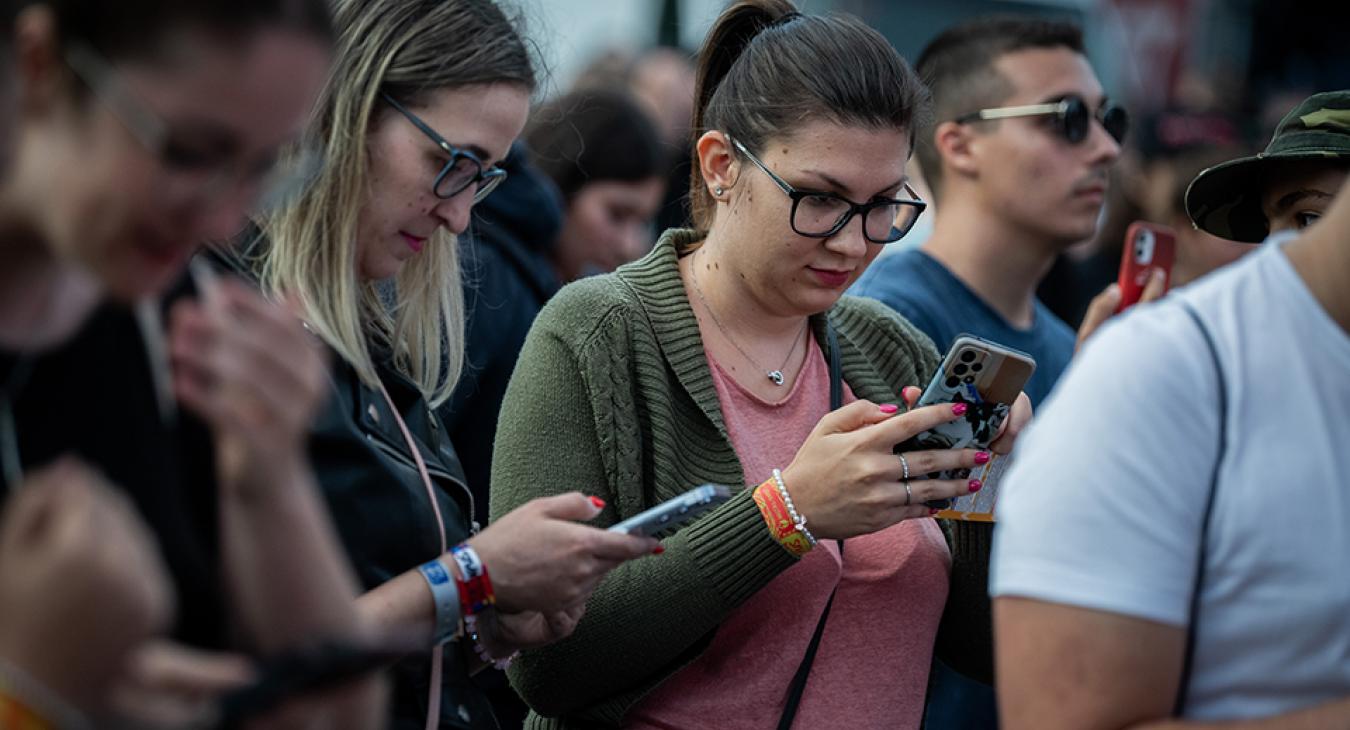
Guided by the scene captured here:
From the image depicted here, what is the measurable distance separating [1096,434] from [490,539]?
0.97m

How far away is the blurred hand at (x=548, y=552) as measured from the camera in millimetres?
2287

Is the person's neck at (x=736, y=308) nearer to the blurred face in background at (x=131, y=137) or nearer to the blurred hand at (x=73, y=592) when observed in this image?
the blurred face in background at (x=131, y=137)

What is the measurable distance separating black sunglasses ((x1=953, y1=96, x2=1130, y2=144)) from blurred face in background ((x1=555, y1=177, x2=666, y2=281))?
115 cm

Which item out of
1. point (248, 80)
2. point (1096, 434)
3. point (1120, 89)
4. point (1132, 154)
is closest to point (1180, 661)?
point (1096, 434)

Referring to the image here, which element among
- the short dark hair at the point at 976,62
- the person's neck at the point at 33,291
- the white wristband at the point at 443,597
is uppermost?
the person's neck at the point at 33,291

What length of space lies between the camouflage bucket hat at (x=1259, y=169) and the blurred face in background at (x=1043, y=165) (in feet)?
4.15

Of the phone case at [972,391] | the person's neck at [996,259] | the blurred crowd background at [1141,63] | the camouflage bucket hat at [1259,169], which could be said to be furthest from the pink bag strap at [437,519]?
the blurred crowd background at [1141,63]

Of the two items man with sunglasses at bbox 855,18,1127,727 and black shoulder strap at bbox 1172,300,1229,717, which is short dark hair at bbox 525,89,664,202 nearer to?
man with sunglasses at bbox 855,18,1127,727

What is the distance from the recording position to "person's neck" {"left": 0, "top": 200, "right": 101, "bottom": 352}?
4.78 ft

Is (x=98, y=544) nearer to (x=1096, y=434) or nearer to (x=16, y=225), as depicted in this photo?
(x=16, y=225)

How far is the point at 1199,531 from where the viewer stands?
5.71ft

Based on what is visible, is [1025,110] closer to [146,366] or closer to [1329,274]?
[1329,274]

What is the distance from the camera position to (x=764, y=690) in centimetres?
263

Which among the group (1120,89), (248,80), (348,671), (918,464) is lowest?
(1120,89)
